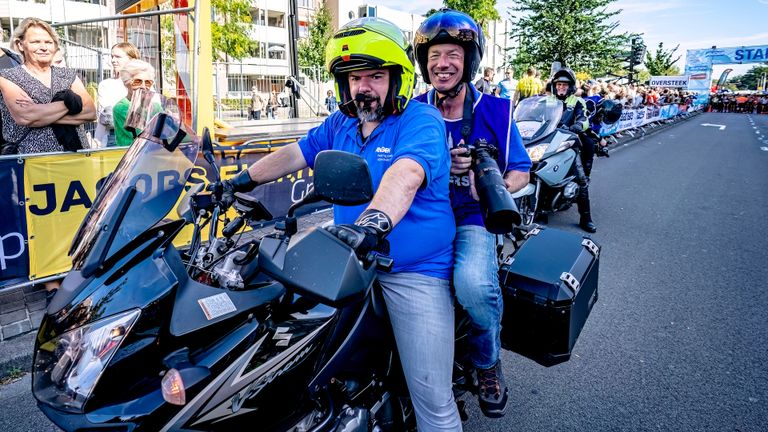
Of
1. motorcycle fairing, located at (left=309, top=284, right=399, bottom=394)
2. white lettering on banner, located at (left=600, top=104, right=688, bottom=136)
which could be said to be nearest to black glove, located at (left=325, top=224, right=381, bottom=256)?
motorcycle fairing, located at (left=309, top=284, right=399, bottom=394)

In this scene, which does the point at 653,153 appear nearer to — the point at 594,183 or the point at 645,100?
the point at 594,183

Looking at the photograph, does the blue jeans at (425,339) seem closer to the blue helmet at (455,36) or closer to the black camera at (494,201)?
the black camera at (494,201)

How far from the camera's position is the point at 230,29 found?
18.0 meters

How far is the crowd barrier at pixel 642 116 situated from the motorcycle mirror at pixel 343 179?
12.5m

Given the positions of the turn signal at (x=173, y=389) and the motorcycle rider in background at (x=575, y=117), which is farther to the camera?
the motorcycle rider in background at (x=575, y=117)

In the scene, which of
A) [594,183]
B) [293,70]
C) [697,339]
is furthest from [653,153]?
[697,339]

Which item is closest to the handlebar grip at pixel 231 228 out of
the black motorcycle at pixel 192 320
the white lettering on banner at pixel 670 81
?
the black motorcycle at pixel 192 320

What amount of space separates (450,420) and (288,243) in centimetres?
113

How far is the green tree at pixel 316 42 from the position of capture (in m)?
37.2

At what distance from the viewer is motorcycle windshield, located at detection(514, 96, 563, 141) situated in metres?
6.71

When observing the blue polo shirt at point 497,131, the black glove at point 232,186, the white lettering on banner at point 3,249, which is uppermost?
the blue polo shirt at point 497,131

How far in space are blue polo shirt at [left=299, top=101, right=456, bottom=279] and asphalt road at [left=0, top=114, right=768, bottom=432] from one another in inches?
55.9

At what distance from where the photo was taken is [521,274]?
105 inches

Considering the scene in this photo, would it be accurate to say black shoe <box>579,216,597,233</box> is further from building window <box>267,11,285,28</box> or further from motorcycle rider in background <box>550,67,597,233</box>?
building window <box>267,11,285,28</box>
